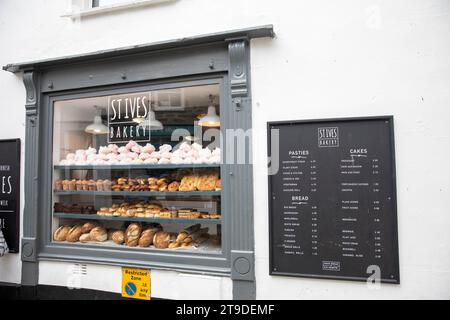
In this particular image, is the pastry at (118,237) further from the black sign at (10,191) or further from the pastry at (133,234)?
the black sign at (10,191)

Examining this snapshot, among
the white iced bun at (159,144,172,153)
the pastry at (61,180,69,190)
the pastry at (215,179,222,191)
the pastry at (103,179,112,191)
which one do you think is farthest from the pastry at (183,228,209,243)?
the pastry at (61,180,69,190)

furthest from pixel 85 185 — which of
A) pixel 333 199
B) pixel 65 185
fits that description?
pixel 333 199

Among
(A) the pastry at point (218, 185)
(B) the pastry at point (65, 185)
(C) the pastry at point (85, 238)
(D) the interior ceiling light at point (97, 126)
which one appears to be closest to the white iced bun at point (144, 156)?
(D) the interior ceiling light at point (97, 126)

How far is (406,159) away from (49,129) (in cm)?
398

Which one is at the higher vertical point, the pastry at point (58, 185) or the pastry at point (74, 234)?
the pastry at point (58, 185)

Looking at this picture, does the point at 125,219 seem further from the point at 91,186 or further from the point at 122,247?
the point at 91,186

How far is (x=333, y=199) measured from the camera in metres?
2.62

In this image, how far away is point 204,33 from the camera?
307cm

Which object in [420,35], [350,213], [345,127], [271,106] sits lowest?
[350,213]

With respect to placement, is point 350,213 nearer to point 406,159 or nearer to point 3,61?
point 406,159

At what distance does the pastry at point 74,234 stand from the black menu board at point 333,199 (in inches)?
95.9

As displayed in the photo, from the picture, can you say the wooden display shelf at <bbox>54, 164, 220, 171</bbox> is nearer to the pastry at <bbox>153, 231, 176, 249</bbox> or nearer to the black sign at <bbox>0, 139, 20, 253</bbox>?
the black sign at <bbox>0, 139, 20, 253</bbox>

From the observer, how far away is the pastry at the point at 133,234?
3342mm
